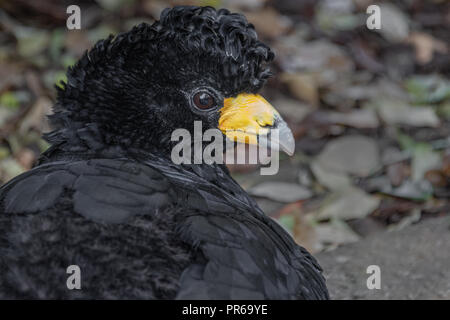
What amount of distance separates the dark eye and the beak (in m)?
0.07

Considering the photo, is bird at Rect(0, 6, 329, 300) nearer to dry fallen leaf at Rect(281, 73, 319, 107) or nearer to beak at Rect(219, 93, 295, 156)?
beak at Rect(219, 93, 295, 156)

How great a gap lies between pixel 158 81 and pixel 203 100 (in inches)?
7.8

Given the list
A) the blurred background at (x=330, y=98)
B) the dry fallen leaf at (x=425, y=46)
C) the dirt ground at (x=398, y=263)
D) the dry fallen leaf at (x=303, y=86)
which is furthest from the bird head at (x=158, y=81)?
the dry fallen leaf at (x=425, y=46)

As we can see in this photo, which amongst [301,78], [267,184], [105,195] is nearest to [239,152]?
[267,184]

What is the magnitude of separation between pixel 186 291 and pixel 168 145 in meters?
0.92

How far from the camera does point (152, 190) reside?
7.98ft

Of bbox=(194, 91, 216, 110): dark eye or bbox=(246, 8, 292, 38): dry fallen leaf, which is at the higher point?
bbox=(246, 8, 292, 38): dry fallen leaf

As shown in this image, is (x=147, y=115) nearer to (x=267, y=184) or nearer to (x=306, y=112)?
(x=267, y=184)

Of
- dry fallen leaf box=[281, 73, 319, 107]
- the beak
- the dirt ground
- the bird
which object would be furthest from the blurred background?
the bird

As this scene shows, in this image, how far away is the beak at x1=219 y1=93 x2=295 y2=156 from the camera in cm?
300

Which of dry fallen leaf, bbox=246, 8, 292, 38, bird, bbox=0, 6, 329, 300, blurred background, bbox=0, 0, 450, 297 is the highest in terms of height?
dry fallen leaf, bbox=246, 8, 292, 38

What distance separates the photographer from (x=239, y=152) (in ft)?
18.2

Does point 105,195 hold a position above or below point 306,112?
below

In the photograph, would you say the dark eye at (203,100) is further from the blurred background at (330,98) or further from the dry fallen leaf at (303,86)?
the dry fallen leaf at (303,86)
